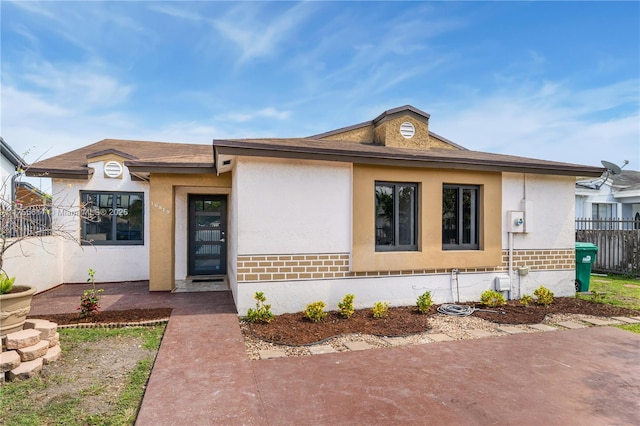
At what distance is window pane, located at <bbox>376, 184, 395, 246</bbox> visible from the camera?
6.96 metres

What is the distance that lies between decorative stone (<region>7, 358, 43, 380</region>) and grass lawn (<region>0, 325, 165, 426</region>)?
0.08m

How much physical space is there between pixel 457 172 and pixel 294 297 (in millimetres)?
4442

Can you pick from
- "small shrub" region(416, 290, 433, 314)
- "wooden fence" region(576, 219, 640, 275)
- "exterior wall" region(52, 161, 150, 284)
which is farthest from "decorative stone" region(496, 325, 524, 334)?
"exterior wall" region(52, 161, 150, 284)

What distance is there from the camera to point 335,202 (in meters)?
6.55

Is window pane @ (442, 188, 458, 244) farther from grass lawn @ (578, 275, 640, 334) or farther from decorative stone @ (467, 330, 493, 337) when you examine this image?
grass lawn @ (578, 275, 640, 334)

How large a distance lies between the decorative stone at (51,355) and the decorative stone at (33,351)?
5 centimetres

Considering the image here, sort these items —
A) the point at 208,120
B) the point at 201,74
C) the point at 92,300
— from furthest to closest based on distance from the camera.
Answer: the point at 208,120 → the point at 201,74 → the point at 92,300

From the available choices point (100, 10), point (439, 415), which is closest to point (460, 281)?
point (439, 415)

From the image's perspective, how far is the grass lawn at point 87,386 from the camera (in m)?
2.94

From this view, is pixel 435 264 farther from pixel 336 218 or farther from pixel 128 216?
pixel 128 216

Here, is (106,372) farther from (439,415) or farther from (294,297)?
(439,415)

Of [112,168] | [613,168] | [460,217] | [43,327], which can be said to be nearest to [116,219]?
[112,168]

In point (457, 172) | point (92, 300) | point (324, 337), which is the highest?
point (457, 172)

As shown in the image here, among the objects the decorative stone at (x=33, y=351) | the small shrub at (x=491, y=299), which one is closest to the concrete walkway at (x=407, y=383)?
the decorative stone at (x=33, y=351)
